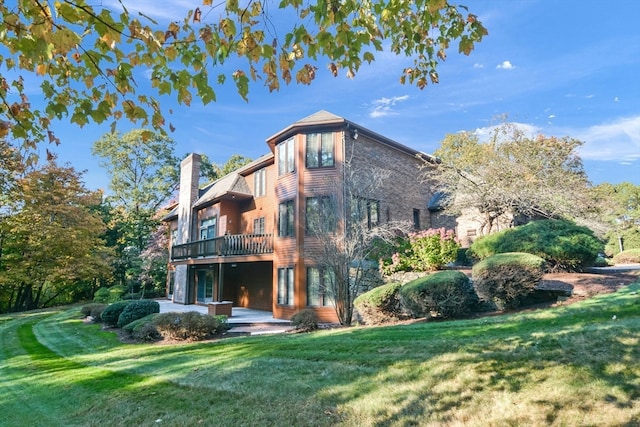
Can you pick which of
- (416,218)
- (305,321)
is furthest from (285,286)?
(416,218)

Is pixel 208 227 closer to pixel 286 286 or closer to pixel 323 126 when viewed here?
pixel 286 286

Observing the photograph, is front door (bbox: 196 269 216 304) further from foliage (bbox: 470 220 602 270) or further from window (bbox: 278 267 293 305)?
foliage (bbox: 470 220 602 270)

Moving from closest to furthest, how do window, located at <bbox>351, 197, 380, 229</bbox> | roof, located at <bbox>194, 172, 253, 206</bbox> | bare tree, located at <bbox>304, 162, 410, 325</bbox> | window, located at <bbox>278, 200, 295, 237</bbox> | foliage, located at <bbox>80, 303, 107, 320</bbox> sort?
1. bare tree, located at <bbox>304, 162, 410, 325</bbox>
2. window, located at <bbox>351, 197, 380, 229</bbox>
3. window, located at <bbox>278, 200, 295, 237</bbox>
4. foliage, located at <bbox>80, 303, 107, 320</bbox>
5. roof, located at <bbox>194, 172, 253, 206</bbox>

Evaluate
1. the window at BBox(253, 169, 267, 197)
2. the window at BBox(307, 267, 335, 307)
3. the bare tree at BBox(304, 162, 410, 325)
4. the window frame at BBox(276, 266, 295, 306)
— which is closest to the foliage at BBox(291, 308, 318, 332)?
the bare tree at BBox(304, 162, 410, 325)

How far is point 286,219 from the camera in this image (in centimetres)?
1733

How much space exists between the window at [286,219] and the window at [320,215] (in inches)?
35.6

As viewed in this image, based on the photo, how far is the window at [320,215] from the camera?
15297 millimetres

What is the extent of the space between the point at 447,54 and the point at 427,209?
16.8 m

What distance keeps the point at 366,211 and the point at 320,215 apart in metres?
2.32

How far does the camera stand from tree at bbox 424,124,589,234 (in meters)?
16.6

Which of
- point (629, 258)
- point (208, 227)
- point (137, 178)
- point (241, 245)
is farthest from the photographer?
point (137, 178)

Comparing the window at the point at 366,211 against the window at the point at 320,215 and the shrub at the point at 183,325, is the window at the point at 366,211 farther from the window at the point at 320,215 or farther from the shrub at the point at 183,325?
the shrub at the point at 183,325

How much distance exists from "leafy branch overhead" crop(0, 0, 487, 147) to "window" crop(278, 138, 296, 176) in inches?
506

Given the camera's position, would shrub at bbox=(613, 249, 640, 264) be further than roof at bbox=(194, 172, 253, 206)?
Yes
